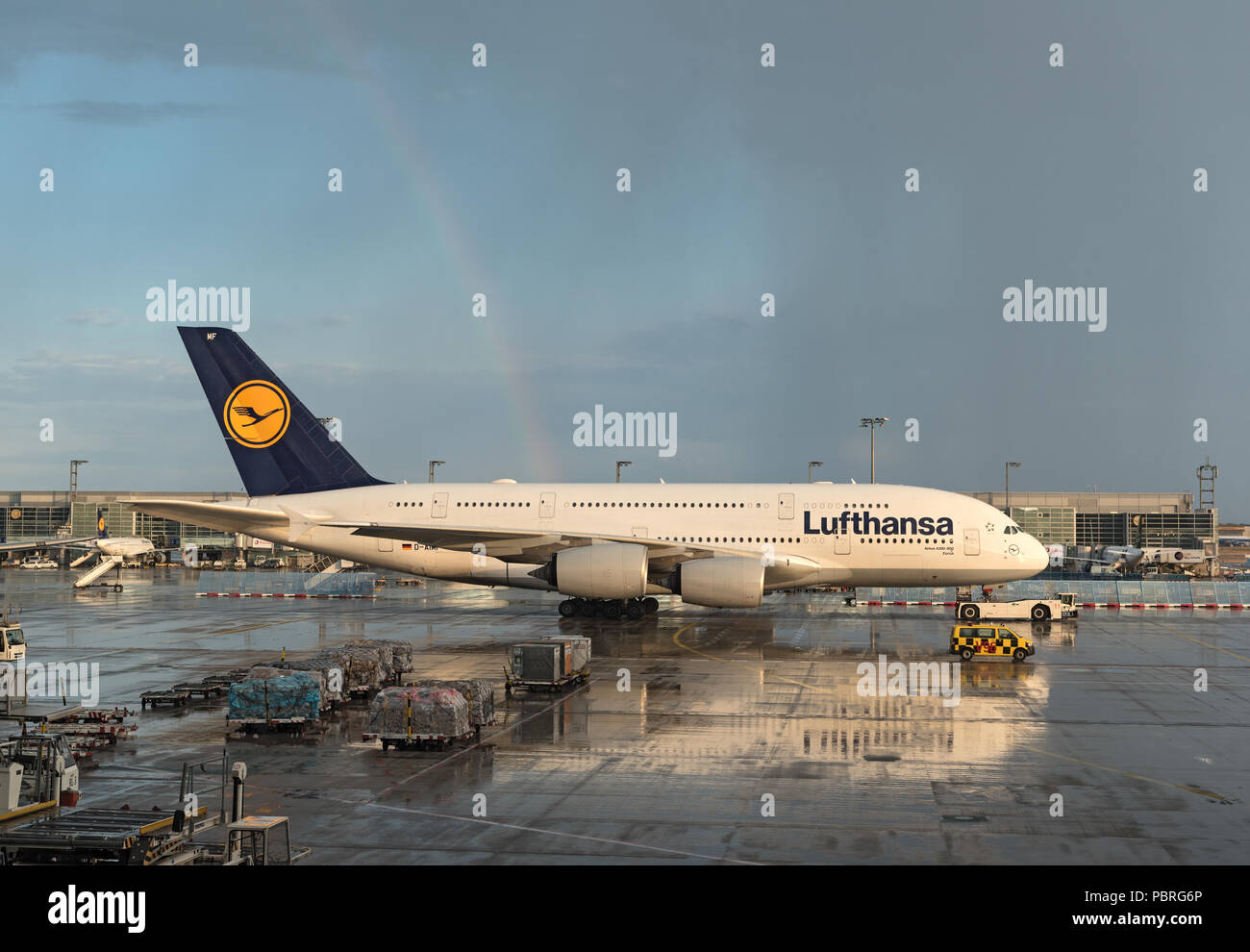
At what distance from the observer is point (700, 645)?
113 feet

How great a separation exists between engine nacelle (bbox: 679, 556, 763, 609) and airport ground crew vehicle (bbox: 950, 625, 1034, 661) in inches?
298

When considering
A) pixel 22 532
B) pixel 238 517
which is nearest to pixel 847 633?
pixel 238 517

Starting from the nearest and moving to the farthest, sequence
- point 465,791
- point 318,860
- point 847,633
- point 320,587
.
→ 1. point 318,860
2. point 465,791
3. point 847,633
4. point 320,587

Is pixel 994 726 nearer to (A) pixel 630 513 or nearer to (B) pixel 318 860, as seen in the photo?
(B) pixel 318 860

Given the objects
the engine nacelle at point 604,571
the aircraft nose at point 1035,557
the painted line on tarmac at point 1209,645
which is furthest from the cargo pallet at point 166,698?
the aircraft nose at point 1035,557

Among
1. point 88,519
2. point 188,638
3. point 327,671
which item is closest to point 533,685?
point 327,671

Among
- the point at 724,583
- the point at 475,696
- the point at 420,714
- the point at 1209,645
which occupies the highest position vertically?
the point at 724,583

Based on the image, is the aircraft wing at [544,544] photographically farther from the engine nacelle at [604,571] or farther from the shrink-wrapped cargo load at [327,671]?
the shrink-wrapped cargo load at [327,671]

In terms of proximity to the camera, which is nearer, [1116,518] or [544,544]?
[544,544]

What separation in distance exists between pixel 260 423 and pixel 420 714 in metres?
27.7

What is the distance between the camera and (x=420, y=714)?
1911 centimetres

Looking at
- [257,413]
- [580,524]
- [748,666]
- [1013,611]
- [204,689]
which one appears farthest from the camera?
[257,413]

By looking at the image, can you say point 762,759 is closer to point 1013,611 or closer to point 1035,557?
point 1035,557

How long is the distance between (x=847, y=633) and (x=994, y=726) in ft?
56.4
